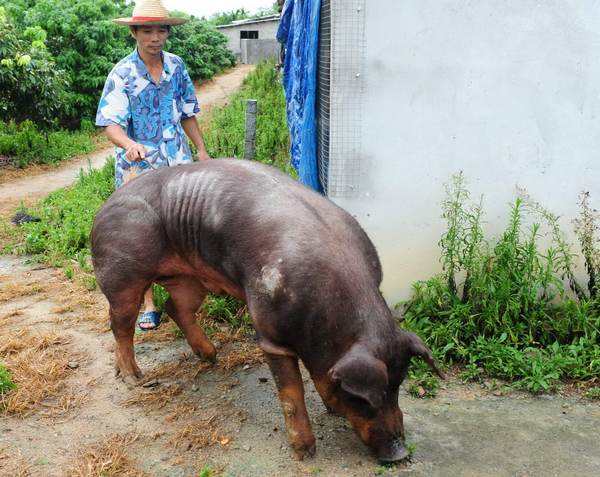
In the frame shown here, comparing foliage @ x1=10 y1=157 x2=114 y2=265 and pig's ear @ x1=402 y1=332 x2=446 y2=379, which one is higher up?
pig's ear @ x1=402 y1=332 x2=446 y2=379

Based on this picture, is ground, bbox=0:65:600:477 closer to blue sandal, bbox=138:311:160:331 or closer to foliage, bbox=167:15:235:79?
blue sandal, bbox=138:311:160:331

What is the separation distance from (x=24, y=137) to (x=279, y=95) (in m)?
6.16

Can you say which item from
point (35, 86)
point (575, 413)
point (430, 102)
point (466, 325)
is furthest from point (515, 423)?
point (35, 86)

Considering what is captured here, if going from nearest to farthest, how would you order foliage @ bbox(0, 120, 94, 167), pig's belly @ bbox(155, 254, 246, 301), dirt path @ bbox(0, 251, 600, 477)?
dirt path @ bbox(0, 251, 600, 477) → pig's belly @ bbox(155, 254, 246, 301) → foliage @ bbox(0, 120, 94, 167)

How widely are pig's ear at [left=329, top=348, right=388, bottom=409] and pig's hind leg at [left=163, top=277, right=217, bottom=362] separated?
156 cm

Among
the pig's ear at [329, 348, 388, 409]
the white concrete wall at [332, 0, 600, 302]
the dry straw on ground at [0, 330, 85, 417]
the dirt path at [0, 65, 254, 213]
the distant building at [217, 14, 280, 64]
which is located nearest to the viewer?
the pig's ear at [329, 348, 388, 409]

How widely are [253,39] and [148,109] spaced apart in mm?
30096

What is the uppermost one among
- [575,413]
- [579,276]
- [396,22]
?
[396,22]

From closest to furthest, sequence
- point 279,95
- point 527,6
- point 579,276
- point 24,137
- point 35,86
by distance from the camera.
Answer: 1. point 527,6
2. point 579,276
3. point 35,86
4. point 24,137
5. point 279,95

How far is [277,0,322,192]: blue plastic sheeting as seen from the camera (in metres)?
4.98

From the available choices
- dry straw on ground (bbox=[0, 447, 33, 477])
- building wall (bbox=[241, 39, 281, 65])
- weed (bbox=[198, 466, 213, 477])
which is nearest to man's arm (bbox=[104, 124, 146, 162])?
dry straw on ground (bbox=[0, 447, 33, 477])

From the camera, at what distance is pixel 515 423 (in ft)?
11.8

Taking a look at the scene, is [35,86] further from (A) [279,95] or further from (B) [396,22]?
(B) [396,22]

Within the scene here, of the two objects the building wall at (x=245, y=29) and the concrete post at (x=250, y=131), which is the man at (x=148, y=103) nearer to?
the concrete post at (x=250, y=131)
